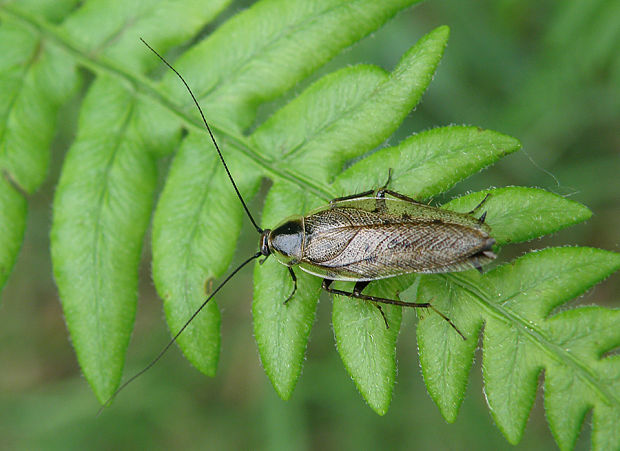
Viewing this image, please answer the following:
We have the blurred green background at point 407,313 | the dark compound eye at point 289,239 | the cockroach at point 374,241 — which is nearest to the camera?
the cockroach at point 374,241

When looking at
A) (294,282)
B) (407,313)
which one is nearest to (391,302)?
(294,282)

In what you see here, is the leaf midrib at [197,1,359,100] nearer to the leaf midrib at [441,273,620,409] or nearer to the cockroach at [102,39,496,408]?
the cockroach at [102,39,496,408]

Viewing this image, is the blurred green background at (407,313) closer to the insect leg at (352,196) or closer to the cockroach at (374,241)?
the cockroach at (374,241)

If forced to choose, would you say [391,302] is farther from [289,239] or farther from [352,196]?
[289,239]

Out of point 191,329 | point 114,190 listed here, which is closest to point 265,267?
point 191,329

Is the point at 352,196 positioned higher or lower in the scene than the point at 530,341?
lower

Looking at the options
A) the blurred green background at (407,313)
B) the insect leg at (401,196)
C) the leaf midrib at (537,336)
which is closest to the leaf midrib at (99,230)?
the insect leg at (401,196)

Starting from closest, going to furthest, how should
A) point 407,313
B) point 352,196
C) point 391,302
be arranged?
point 391,302 < point 352,196 < point 407,313
